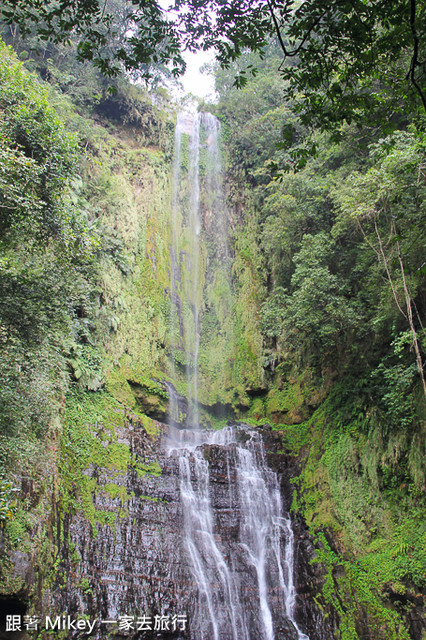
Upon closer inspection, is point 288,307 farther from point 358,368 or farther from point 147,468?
point 147,468

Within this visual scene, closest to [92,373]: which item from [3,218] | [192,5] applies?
[3,218]

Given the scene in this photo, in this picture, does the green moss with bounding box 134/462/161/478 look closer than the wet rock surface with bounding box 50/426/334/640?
No

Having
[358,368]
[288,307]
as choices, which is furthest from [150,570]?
[288,307]

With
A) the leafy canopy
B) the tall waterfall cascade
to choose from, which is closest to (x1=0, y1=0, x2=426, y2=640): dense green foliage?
the leafy canopy

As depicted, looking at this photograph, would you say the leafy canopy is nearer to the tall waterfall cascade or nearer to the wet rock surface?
the wet rock surface

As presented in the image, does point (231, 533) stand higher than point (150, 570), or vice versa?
point (231, 533)

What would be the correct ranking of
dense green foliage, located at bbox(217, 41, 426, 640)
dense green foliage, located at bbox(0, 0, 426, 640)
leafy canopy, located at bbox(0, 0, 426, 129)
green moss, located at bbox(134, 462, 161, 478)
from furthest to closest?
green moss, located at bbox(134, 462, 161, 478)
dense green foliage, located at bbox(217, 41, 426, 640)
dense green foliage, located at bbox(0, 0, 426, 640)
leafy canopy, located at bbox(0, 0, 426, 129)

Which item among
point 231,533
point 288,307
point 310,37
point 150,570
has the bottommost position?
point 150,570

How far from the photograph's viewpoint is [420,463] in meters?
7.26

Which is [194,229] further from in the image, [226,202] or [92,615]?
[92,615]

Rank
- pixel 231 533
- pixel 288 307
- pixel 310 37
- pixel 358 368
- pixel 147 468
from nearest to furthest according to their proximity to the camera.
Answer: pixel 310 37 < pixel 231 533 < pixel 147 468 < pixel 358 368 < pixel 288 307

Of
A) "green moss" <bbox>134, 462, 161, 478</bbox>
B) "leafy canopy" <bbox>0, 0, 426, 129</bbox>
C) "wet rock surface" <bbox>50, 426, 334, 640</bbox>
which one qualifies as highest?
"leafy canopy" <bbox>0, 0, 426, 129</bbox>

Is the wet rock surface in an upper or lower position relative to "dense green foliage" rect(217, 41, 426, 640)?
lower

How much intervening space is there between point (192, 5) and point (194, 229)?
1363 centimetres
